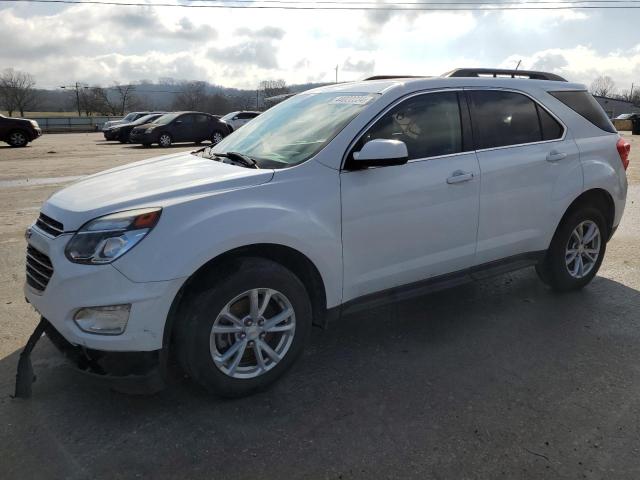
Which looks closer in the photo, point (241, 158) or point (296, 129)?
point (241, 158)

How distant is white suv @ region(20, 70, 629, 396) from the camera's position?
2.69 metres

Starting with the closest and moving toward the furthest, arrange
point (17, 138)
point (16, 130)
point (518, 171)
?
1. point (518, 171)
2. point (16, 130)
3. point (17, 138)

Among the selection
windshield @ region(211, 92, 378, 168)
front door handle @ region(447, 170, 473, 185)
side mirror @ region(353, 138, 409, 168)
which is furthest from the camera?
front door handle @ region(447, 170, 473, 185)

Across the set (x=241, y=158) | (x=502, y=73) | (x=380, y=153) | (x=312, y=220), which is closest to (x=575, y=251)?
(x=502, y=73)

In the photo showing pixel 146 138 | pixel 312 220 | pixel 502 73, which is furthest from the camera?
pixel 146 138

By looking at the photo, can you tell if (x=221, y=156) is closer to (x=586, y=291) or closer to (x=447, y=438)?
(x=447, y=438)

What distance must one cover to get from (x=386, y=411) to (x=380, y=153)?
151 centimetres

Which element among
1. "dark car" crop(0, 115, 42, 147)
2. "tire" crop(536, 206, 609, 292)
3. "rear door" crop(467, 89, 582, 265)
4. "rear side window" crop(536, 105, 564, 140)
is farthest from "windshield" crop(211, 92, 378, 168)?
"dark car" crop(0, 115, 42, 147)

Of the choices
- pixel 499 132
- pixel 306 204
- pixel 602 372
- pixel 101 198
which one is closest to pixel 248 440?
pixel 306 204

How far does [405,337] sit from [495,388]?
851 millimetres

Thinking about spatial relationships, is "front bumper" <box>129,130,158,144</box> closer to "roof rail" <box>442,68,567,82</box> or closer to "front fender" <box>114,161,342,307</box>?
"roof rail" <box>442,68,567,82</box>

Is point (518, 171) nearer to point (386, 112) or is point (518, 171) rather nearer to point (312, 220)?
point (386, 112)

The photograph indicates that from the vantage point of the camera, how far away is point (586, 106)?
15.3ft

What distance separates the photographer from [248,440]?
2721 mm
